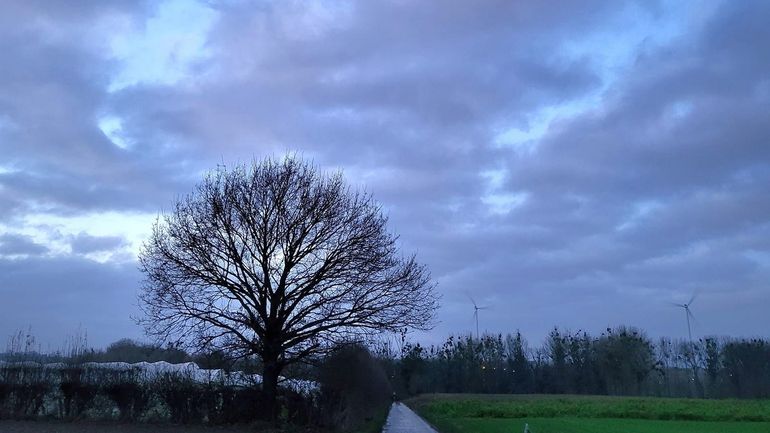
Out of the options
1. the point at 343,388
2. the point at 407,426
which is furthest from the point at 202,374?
the point at 407,426

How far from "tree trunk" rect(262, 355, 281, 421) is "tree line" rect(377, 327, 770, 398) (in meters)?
76.1

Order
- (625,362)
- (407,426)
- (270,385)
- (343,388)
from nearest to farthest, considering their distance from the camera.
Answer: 1. (270,385)
2. (343,388)
3. (407,426)
4. (625,362)

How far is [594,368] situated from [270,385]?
92772 mm

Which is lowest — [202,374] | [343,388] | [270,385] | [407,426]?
[407,426]

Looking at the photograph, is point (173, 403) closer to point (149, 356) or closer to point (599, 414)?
point (149, 356)

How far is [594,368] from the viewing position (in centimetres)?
10744

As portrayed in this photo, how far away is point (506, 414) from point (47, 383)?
44.9 m

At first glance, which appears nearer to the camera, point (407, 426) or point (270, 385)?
point (270, 385)

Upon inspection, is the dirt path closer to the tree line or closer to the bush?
the bush

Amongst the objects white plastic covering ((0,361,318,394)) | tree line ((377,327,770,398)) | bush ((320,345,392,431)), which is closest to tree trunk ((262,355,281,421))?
white plastic covering ((0,361,318,394))

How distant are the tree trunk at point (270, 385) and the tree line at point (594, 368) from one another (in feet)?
250

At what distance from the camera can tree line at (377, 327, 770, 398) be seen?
101 meters

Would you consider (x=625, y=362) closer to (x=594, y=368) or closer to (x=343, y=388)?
(x=594, y=368)

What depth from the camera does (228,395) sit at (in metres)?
25.2
